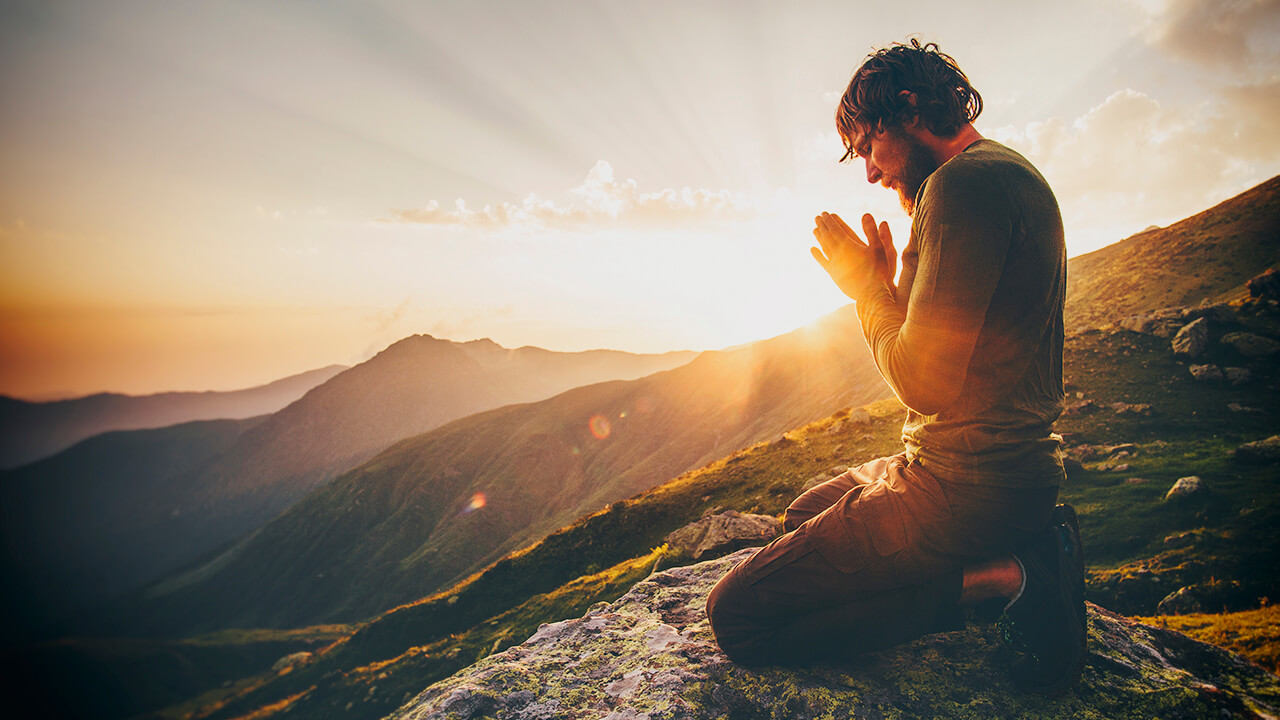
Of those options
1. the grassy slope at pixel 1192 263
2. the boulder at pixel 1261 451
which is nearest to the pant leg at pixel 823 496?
the boulder at pixel 1261 451

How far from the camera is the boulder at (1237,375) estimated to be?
17.6 metres

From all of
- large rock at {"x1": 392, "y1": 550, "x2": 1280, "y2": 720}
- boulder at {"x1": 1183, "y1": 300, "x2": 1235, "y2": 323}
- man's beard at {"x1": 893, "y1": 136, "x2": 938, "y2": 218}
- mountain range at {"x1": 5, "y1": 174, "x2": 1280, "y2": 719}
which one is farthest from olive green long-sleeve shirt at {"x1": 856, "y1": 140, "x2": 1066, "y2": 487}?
boulder at {"x1": 1183, "y1": 300, "x2": 1235, "y2": 323}

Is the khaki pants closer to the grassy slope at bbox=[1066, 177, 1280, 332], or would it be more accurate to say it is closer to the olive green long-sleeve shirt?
the olive green long-sleeve shirt

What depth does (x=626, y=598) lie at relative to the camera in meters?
6.33

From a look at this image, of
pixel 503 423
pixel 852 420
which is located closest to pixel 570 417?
pixel 503 423

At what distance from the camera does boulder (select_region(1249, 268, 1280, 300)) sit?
72.2 ft

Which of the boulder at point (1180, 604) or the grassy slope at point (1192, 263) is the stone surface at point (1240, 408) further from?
the grassy slope at point (1192, 263)

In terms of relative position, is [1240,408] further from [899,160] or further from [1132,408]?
[899,160]

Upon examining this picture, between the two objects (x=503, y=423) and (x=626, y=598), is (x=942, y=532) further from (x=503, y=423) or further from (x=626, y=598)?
(x=503, y=423)

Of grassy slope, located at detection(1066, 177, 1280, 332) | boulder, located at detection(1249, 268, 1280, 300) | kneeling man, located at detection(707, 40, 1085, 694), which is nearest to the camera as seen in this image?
kneeling man, located at detection(707, 40, 1085, 694)

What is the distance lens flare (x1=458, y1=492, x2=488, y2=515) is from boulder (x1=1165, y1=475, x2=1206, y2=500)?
481 ft

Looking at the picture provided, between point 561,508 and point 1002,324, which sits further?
point 561,508

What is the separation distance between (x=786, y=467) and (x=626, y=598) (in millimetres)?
12218

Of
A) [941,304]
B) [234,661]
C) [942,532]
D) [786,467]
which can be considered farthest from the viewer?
[234,661]
